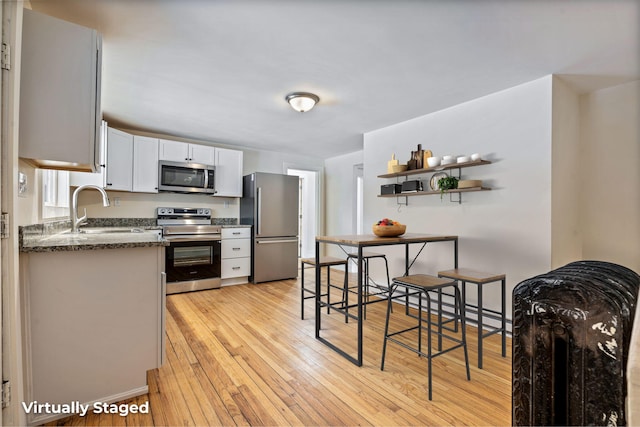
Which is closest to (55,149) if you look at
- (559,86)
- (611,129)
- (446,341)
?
(446,341)

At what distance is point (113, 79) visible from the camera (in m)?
2.66

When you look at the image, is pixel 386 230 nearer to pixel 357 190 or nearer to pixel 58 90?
pixel 58 90

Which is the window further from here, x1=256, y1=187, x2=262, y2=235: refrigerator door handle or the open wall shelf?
the open wall shelf

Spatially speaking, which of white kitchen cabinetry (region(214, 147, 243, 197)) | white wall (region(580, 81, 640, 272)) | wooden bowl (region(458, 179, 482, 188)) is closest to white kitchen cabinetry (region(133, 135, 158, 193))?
white kitchen cabinetry (region(214, 147, 243, 197))

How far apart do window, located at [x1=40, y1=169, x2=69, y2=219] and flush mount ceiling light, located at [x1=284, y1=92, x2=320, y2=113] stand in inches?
81.1

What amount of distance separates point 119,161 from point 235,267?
207 centimetres

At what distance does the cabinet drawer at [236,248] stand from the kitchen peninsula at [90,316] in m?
2.72

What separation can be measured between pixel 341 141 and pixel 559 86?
2783 millimetres

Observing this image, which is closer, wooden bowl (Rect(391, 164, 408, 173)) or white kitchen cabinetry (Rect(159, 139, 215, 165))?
wooden bowl (Rect(391, 164, 408, 173))

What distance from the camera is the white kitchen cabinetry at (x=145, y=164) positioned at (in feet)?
13.3

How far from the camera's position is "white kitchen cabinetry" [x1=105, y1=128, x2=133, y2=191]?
3.77 meters

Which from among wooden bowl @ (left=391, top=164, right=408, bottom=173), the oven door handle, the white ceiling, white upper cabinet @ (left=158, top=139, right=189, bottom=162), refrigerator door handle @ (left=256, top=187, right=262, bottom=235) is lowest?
the oven door handle

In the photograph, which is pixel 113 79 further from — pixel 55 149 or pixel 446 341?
pixel 446 341

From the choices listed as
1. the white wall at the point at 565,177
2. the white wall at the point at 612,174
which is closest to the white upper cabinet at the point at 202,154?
the white wall at the point at 565,177
